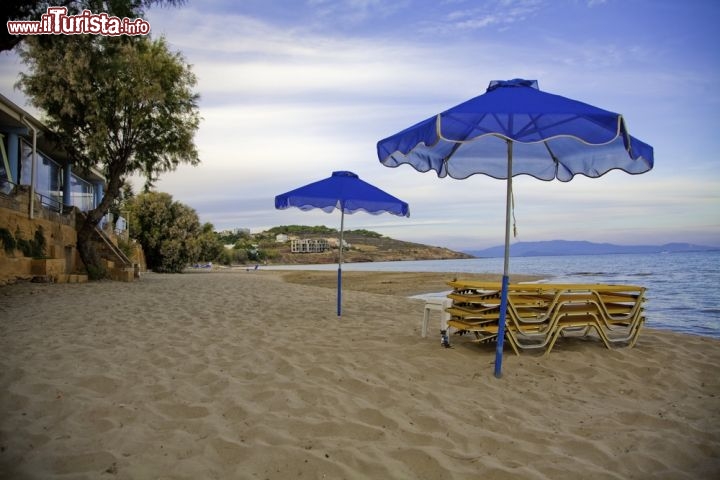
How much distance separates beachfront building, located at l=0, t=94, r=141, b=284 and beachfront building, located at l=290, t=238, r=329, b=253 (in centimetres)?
5453

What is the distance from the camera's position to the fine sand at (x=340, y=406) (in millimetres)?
2734

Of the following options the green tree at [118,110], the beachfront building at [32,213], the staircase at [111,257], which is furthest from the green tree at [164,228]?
the green tree at [118,110]

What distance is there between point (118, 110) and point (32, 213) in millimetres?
4229

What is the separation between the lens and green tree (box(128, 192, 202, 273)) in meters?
27.4

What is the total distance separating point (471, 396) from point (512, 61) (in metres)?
9.47

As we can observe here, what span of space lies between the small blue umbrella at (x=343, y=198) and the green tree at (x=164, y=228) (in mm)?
20654

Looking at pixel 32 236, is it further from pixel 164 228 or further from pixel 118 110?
pixel 164 228

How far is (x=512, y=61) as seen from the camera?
37.0 feet

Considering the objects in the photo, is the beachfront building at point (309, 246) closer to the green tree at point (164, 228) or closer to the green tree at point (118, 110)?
the green tree at point (164, 228)

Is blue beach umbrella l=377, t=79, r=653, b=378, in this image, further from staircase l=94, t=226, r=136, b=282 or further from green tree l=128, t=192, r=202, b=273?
green tree l=128, t=192, r=202, b=273

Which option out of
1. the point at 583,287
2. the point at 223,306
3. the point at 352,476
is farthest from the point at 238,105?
the point at 352,476

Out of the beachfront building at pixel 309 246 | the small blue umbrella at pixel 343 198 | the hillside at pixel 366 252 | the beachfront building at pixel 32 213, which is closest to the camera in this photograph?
the small blue umbrella at pixel 343 198

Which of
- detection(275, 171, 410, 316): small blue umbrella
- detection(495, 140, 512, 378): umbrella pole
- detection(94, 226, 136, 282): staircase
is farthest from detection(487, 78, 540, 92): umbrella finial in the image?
detection(94, 226, 136, 282): staircase

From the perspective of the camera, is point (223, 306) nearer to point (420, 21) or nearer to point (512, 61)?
point (420, 21)
